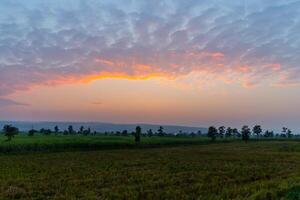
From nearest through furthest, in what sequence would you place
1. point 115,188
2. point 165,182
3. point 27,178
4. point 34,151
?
point 115,188, point 165,182, point 27,178, point 34,151

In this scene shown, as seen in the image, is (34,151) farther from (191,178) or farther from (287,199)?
(287,199)

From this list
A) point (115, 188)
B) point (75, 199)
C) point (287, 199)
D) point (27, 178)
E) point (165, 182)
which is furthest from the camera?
point (27, 178)

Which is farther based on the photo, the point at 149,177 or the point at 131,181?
the point at 149,177

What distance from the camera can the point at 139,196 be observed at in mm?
20219

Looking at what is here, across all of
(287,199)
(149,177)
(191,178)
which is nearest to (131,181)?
(149,177)

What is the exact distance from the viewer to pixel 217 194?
20.5 metres

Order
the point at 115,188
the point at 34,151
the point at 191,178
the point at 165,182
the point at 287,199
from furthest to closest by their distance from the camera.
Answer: the point at 34,151
the point at 191,178
the point at 165,182
the point at 115,188
the point at 287,199

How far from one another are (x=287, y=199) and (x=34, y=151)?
64085mm

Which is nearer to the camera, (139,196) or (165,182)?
(139,196)

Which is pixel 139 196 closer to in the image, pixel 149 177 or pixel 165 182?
pixel 165 182

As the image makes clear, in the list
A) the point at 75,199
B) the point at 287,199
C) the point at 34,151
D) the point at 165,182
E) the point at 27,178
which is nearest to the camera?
the point at 287,199

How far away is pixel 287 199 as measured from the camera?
16.1 meters

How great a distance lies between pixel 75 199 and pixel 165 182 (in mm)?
7888

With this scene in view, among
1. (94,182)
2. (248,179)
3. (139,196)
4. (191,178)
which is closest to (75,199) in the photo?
(139,196)
